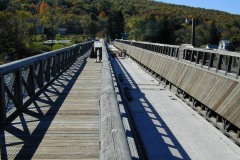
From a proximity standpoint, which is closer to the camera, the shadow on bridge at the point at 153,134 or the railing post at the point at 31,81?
the railing post at the point at 31,81

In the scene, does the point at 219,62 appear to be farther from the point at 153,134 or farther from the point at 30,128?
the point at 30,128

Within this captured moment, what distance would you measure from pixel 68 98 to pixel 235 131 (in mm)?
5013

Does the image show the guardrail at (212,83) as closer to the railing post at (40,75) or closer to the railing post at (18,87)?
the railing post at (40,75)

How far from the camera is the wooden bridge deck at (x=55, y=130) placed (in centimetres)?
537

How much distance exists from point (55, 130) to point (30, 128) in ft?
1.63

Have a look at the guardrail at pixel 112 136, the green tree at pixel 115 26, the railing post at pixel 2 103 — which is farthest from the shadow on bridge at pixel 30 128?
the green tree at pixel 115 26

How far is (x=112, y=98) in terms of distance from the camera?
558 centimetres

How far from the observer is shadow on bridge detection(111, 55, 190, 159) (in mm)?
9625

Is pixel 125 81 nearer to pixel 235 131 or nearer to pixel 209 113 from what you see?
pixel 209 113

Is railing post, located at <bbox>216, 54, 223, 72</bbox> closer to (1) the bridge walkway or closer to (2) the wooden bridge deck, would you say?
(1) the bridge walkway

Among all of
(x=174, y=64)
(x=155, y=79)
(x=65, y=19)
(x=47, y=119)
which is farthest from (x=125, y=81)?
(x=65, y=19)

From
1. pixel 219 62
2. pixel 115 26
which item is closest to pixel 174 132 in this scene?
pixel 219 62

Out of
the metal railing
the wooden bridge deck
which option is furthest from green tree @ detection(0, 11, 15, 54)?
the wooden bridge deck

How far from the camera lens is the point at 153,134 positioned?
11.6 m
